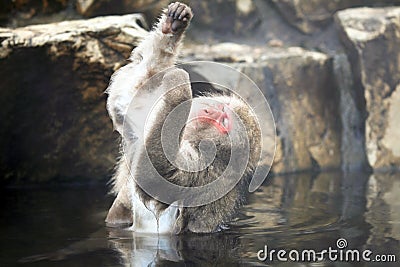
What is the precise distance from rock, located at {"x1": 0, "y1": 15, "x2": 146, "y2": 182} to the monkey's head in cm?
153

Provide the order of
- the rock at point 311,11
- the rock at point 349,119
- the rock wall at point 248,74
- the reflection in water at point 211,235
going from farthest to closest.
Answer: the rock at point 311,11, the rock at point 349,119, the rock wall at point 248,74, the reflection in water at point 211,235

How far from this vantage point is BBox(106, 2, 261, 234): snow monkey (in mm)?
2889

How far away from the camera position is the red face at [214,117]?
302 cm

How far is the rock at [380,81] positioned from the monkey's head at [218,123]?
2731 millimetres

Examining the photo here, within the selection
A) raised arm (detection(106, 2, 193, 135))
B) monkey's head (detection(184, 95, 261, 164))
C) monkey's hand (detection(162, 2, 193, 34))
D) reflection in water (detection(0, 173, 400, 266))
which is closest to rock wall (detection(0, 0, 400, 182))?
reflection in water (detection(0, 173, 400, 266))

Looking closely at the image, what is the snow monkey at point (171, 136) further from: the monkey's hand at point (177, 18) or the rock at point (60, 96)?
the rock at point (60, 96)

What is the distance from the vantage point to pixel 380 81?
5.62m

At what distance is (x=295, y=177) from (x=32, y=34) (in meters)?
2.26

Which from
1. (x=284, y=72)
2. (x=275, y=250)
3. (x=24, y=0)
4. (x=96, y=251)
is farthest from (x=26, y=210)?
(x=284, y=72)

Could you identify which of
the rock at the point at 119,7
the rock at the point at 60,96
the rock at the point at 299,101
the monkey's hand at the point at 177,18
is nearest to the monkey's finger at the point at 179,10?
the monkey's hand at the point at 177,18

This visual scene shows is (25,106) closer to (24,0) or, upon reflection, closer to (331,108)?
(24,0)

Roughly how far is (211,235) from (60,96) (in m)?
2.00

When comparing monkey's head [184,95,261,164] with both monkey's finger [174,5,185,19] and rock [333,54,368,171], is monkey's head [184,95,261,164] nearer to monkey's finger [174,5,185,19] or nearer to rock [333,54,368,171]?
monkey's finger [174,5,185,19]

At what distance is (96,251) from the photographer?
286cm
